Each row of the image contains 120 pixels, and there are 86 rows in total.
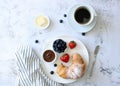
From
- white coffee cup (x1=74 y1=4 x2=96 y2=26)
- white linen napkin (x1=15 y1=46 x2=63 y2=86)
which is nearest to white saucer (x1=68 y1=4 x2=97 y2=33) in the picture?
white coffee cup (x1=74 y1=4 x2=96 y2=26)

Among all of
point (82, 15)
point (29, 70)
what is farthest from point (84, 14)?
point (29, 70)

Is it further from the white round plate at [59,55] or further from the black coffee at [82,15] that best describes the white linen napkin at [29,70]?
the black coffee at [82,15]

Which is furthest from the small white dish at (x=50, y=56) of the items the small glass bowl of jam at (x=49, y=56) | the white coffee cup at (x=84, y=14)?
the white coffee cup at (x=84, y=14)

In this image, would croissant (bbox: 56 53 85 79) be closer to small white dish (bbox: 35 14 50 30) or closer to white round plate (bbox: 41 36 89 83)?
white round plate (bbox: 41 36 89 83)

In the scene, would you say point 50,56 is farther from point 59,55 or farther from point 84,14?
point 84,14

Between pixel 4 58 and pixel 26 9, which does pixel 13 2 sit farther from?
pixel 4 58

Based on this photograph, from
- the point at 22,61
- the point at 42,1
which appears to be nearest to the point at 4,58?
the point at 22,61
